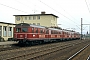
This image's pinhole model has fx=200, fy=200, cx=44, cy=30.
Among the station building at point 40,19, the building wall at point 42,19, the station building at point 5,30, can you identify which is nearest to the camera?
the station building at point 5,30

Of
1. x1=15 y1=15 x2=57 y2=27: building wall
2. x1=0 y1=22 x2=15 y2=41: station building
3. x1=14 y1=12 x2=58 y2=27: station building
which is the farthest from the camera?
x1=14 y1=12 x2=58 y2=27: station building

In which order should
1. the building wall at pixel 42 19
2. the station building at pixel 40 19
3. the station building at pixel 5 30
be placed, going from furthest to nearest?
the station building at pixel 40 19
the building wall at pixel 42 19
the station building at pixel 5 30

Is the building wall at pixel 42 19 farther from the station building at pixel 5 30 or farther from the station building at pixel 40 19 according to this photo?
the station building at pixel 5 30

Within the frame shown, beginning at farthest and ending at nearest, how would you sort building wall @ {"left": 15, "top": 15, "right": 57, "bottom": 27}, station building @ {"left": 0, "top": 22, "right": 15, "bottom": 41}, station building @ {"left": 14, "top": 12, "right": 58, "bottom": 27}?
station building @ {"left": 14, "top": 12, "right": 58, "bottom": 27}
building wall @ {"left": 15, "top": 15, "right": 57, "bottom": 27}
station building @ {"left": 0, "top": 22, "right": 15, "bottom": 41}

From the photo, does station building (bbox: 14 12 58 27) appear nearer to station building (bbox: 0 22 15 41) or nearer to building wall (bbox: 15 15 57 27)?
building wall (bbox: 15 15 57 27)

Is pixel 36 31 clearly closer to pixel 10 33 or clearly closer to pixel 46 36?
pixel 46 36

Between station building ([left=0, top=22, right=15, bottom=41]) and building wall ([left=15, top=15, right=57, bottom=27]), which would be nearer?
→ station building ([left=0, top=22, right=15, bottom=41])

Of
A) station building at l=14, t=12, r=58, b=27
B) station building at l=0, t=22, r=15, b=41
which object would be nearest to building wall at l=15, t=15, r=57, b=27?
station building at l=14, t=12, r=58, b=27

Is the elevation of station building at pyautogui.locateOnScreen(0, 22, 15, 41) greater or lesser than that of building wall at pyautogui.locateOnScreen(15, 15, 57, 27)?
lesser

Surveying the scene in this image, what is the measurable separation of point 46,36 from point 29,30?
25.0ft

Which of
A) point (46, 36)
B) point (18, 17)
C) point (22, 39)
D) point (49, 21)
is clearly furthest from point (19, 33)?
point (18, 17)

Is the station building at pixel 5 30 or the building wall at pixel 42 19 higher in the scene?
the building wall at pixel 42 19

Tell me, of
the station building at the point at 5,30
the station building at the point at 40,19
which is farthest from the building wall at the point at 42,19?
the station building at the point at 5,30

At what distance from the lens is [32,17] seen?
78.0 m
